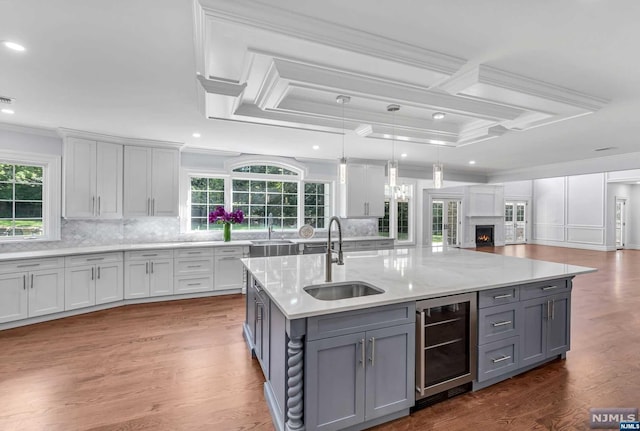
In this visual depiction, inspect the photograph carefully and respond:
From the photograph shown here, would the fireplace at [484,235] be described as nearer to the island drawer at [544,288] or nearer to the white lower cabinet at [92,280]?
the island drawer at [544,288]

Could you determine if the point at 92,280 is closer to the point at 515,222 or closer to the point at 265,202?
the point at 265,202

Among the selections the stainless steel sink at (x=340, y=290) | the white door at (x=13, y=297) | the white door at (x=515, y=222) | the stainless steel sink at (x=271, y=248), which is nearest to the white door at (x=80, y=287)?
the white door at (x=13, y=297)

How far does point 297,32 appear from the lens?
1.67 meters

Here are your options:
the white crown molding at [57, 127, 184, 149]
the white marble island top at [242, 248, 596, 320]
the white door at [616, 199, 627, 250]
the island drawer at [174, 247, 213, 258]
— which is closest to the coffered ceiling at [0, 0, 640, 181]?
the white crown molding at [57, 127, 184, 149]

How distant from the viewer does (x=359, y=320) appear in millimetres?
1839

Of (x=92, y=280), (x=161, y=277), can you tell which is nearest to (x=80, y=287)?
(x=92, y=280)

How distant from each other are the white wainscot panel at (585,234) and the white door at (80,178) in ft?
47.4

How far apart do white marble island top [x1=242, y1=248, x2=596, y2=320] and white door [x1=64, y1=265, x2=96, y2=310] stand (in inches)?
104

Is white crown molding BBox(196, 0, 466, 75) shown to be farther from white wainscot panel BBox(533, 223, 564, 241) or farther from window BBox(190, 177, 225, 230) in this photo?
white wainscot panel BBox(533, 223, 564, 241)

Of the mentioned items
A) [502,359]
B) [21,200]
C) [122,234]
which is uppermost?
[21,200]

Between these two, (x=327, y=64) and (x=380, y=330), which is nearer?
(x=380, y=330)

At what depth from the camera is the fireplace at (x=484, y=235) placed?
11.5 meters

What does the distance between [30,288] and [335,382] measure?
4.02m

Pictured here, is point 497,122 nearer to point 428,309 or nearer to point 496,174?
point 428,309
